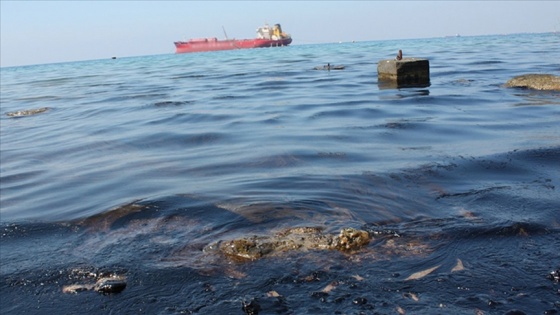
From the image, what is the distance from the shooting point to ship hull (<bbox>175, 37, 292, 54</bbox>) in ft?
368

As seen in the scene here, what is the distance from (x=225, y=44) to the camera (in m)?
115

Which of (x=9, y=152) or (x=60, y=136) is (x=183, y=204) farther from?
(x=60, y=136)

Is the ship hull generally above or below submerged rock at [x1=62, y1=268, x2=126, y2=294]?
above

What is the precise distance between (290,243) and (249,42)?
11097 centimetres

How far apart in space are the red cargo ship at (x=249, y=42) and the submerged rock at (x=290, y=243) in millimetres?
108971

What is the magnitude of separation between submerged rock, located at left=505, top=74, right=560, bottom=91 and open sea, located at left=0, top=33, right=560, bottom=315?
1.92 m

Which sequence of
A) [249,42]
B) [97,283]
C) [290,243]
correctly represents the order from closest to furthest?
[97,283] < [290,243] < [249,42]

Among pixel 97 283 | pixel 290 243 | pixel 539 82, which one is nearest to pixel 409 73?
pixel 539 82

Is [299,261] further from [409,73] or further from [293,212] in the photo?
[409,73]

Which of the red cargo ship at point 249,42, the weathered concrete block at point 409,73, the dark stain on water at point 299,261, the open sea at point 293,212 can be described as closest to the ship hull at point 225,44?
the red cargo ship at point 249,42

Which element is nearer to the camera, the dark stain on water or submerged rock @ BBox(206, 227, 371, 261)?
the dark stain on water

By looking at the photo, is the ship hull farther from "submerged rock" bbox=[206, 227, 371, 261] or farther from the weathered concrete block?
"submerged rock" bbox=[206, 227, 371, 261]

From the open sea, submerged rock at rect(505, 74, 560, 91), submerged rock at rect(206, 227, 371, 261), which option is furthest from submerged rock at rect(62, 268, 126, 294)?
submerged rock at rect(505, 74, 560, 91)

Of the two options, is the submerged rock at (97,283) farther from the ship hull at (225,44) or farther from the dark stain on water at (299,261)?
the ship hull at (225,44)
